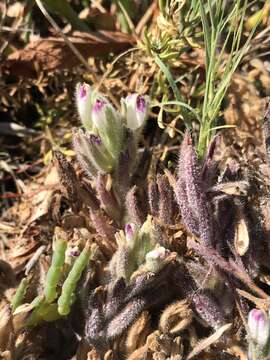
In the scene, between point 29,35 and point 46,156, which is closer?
point 46,156

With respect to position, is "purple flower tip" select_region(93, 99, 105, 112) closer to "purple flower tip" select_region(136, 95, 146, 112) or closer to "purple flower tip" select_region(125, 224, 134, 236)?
"purple flower tip" select_region(136, 95, 146, 112)

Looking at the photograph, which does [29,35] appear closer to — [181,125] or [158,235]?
[181,125]

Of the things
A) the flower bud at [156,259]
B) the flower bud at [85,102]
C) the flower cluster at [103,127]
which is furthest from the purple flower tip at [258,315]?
the flower bud at [85,102]

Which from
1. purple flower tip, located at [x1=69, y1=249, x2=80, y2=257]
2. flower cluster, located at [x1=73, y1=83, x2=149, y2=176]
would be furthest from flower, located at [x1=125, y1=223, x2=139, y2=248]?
flower cluster, located at [x1=73, y1=83, x2=149, y2=176]

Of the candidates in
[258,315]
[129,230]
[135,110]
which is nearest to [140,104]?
[135,110]

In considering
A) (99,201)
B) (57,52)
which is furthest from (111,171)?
(57,52)

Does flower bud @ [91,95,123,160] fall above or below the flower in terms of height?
above

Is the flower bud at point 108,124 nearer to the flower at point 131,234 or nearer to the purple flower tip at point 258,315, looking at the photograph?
the flower at point 131,234
